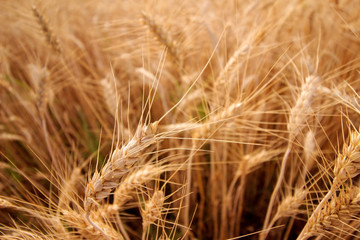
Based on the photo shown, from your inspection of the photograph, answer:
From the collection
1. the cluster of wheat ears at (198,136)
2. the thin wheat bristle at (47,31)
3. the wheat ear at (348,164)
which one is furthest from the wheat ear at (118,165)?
the thin wheat bristle at (47,31)

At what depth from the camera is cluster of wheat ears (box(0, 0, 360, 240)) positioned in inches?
27.5

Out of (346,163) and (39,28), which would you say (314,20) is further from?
(39,28)

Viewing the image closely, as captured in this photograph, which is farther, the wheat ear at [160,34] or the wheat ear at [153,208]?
the wheat ear at [160,34]

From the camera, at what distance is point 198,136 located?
2.78 feet

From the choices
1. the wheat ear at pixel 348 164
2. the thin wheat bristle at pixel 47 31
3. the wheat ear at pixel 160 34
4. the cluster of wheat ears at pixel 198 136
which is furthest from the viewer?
the thin wheat bristle at pixel 47 31

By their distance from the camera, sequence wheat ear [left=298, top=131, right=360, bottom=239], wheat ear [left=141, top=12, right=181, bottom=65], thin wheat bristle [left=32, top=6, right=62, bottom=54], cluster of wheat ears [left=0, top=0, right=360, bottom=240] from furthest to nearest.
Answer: thin wheat bristle [left=32, top=6, right=62, bottom=54], wheat ear [left=141, top=12, right=181, bottom=65], cluster of wheat ears [left=0, top=0, right=360, bottom=240], wheat ear [left=298, top=131, right=360, bottom=239]

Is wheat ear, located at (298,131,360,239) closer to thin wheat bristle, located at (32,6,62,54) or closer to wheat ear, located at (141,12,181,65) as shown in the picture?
wheat ear, located at (141,12,181,65)

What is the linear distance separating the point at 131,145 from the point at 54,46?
95cm

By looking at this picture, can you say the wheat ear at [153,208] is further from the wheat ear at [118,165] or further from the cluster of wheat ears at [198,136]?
the wheat ear at [118,165]

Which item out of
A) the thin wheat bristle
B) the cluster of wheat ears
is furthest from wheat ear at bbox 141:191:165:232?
the thin wheat bristle

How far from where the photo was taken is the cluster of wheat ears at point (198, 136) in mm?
698

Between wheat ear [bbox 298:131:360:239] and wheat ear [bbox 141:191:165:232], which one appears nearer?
wheat ear [bbox 298:131:360:239]

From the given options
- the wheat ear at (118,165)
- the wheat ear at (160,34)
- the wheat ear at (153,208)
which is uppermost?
the wheat ear at (160,34)

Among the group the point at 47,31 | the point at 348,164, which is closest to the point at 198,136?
the point at 348,164
